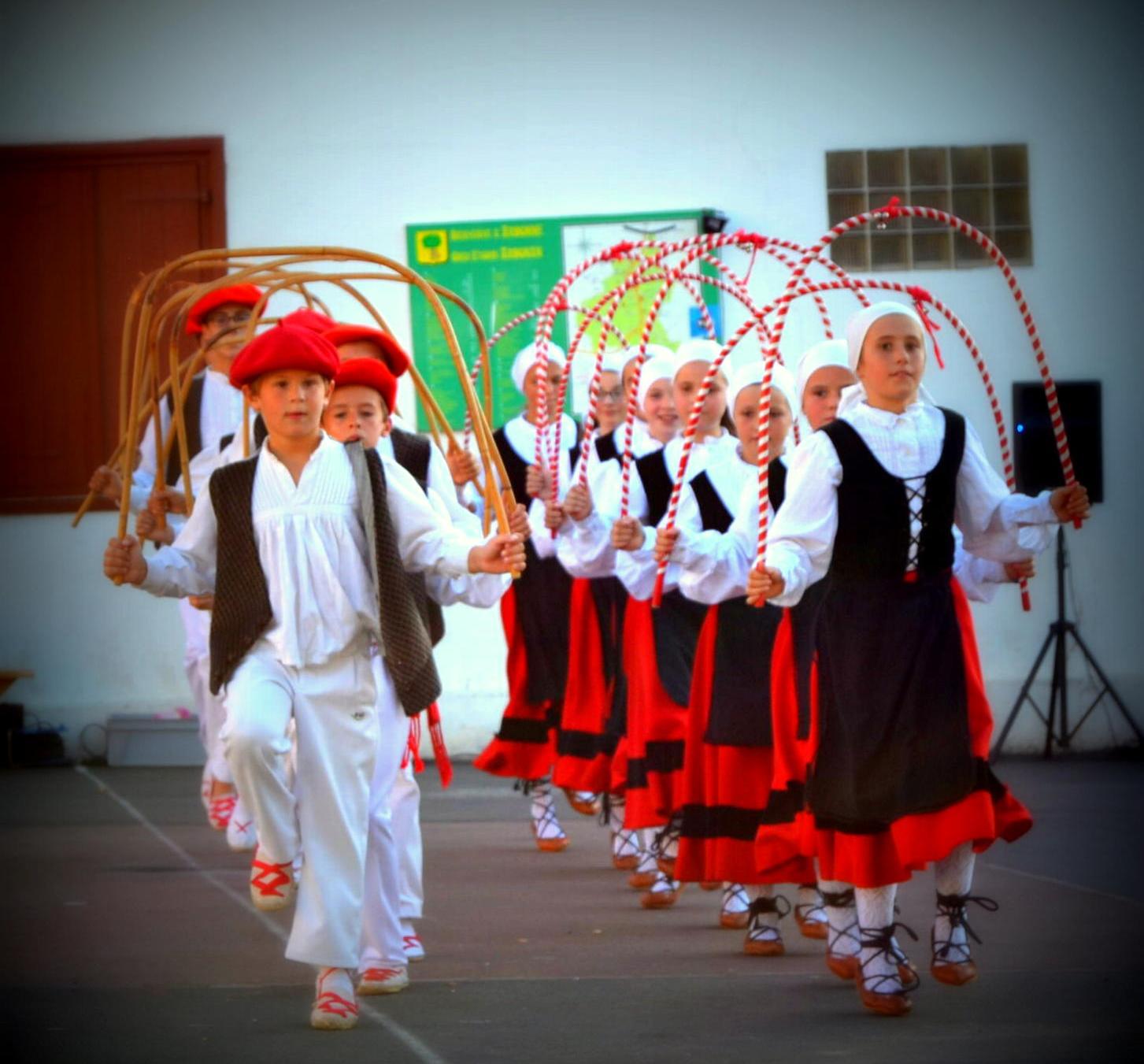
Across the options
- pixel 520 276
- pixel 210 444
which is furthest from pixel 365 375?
pixel 520 276

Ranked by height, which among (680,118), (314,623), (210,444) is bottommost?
(314,623)

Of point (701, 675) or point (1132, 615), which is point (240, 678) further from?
point (1132, 615)

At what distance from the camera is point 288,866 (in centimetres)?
525

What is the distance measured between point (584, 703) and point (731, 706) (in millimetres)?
2002

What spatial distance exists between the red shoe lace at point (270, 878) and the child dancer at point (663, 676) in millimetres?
2051

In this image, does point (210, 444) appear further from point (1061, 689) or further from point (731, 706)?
point (1061, 689)

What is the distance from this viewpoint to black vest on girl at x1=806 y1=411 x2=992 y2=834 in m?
5.23

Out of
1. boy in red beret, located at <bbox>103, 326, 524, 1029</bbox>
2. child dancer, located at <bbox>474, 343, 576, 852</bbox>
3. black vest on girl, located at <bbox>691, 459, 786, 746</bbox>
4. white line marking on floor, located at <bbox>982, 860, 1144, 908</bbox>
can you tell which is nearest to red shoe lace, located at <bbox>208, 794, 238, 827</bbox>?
child dancer, located at <bbox>474, 343, 576, 852</bbox>

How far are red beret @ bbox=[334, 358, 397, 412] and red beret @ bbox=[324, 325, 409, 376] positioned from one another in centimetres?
10

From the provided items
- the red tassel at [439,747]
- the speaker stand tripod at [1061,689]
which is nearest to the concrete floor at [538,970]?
the red tassel at [439,747]

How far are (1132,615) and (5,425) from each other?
20.9ft

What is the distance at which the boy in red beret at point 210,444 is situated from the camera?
8000 millimetres

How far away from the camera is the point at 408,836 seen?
5.80 m

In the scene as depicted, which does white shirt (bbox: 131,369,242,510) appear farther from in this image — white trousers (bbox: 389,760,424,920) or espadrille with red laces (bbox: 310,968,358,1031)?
espadrille with red laces (bbox: 310,968,358,1031)
